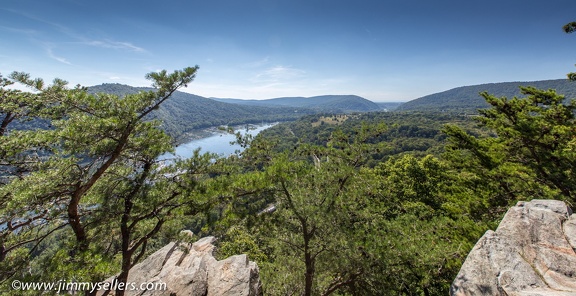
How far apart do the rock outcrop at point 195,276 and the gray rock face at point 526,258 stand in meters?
6.52

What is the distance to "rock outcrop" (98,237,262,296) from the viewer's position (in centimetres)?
802

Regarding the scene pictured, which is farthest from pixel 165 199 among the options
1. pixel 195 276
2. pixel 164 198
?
pixel 195 276

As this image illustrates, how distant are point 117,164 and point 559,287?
9.41m

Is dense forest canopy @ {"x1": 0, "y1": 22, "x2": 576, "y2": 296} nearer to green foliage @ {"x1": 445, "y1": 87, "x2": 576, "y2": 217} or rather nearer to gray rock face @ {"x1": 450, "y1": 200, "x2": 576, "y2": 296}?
gray rock face @ {"x1": 450, "y1": 200, "x2": 576, "y2": 296}

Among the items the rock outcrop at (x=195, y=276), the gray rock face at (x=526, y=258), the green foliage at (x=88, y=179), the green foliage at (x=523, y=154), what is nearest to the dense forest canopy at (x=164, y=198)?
the green foliage at (x=88, y=179)

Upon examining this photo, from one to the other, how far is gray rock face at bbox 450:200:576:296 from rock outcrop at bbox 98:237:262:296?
6519 mm

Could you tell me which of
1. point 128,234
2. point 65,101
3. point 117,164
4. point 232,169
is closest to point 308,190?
point 232,169

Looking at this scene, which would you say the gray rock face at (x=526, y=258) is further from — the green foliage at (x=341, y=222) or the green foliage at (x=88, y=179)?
the green foliage at (x=88, y=179)

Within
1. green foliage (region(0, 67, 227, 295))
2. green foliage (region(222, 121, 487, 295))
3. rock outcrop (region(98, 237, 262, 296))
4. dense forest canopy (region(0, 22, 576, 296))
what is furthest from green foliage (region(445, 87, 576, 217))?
green foliage (region(0, 67, 227, 295))

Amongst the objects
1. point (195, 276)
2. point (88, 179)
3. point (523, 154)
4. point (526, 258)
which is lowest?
point (195, 276)

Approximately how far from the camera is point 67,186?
4660 mm

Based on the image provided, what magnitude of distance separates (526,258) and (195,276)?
934cm

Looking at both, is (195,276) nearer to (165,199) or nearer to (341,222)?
(165,199)

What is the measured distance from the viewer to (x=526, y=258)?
4.57m
